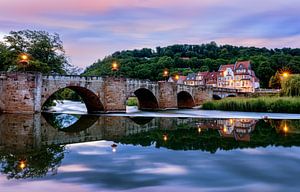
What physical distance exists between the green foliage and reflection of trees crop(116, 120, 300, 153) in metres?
22.0

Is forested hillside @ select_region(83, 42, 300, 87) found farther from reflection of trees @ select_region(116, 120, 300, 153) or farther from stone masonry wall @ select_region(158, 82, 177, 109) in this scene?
reflection of trees @ select_region(116, 120, 300, 153)

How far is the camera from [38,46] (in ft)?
146

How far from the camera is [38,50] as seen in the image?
146ft

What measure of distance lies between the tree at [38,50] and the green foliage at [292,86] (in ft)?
88.6

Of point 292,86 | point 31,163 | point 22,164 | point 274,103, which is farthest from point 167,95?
point 22,164

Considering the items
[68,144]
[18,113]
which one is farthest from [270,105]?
[68,144]

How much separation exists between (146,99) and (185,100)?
8.80m

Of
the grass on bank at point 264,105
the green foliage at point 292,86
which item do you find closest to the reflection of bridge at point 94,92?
the grass on bank at point 264,105

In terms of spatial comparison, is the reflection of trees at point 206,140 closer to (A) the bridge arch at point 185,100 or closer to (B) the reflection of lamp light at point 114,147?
(B) the reflection of lamp light at point 114,147

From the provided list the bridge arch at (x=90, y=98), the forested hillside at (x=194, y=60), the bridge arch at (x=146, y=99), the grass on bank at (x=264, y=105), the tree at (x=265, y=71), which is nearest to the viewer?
the bridge arch at (x=90, y=98)

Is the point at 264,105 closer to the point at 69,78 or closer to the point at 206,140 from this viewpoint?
the point at 69,78

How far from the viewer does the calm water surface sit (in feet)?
32.1

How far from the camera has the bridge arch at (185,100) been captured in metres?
55.2

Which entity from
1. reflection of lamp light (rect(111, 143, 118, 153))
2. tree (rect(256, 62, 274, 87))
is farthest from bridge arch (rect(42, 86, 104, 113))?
tree (rect(256, 62, 274, 87))
